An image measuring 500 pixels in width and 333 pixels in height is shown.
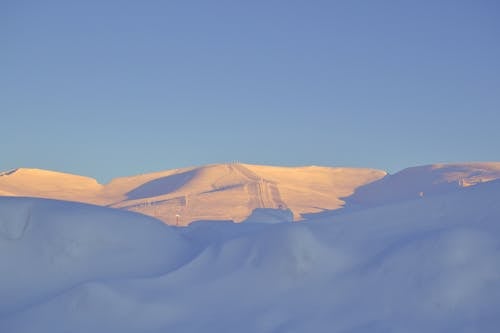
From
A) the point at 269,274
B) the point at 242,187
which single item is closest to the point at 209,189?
the point at 242,187

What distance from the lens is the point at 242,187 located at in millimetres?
84125

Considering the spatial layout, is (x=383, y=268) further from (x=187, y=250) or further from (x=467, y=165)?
(x=467, y=165)

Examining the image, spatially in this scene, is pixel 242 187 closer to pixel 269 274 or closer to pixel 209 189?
pixel 209 189

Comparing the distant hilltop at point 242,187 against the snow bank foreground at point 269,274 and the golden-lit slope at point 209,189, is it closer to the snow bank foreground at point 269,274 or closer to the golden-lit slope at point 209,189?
the golden-lit slope at point 209,189

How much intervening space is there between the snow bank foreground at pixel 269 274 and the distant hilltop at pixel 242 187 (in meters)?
51.2

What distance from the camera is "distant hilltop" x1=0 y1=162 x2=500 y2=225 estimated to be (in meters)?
74.1

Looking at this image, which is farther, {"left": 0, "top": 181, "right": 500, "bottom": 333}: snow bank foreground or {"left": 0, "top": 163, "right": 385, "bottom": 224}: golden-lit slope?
{"left": 0, "top": 163, "right": 385, "bottom": 224}: golden-lit slope

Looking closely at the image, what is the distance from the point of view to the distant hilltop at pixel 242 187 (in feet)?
243

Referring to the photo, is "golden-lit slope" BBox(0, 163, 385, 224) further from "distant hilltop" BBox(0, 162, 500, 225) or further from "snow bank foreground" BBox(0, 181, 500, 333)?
"snow bank foreground" BBox(0, 181, 500, 333)

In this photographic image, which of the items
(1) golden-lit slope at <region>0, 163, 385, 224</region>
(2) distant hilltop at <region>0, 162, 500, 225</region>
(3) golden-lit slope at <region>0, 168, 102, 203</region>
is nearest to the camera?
(1) golden-lit slope at <region>0, 163, 385, 224</region>

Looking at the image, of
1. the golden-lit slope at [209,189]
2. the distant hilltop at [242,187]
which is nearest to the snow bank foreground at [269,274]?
the golden-lit slope at [209,189]

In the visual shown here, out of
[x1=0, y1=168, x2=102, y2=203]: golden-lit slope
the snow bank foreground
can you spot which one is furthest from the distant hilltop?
the snow bank foreground

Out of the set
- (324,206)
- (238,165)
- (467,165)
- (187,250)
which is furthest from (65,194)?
(187,250)

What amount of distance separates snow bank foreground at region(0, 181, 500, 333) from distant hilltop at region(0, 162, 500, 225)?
51210mm
